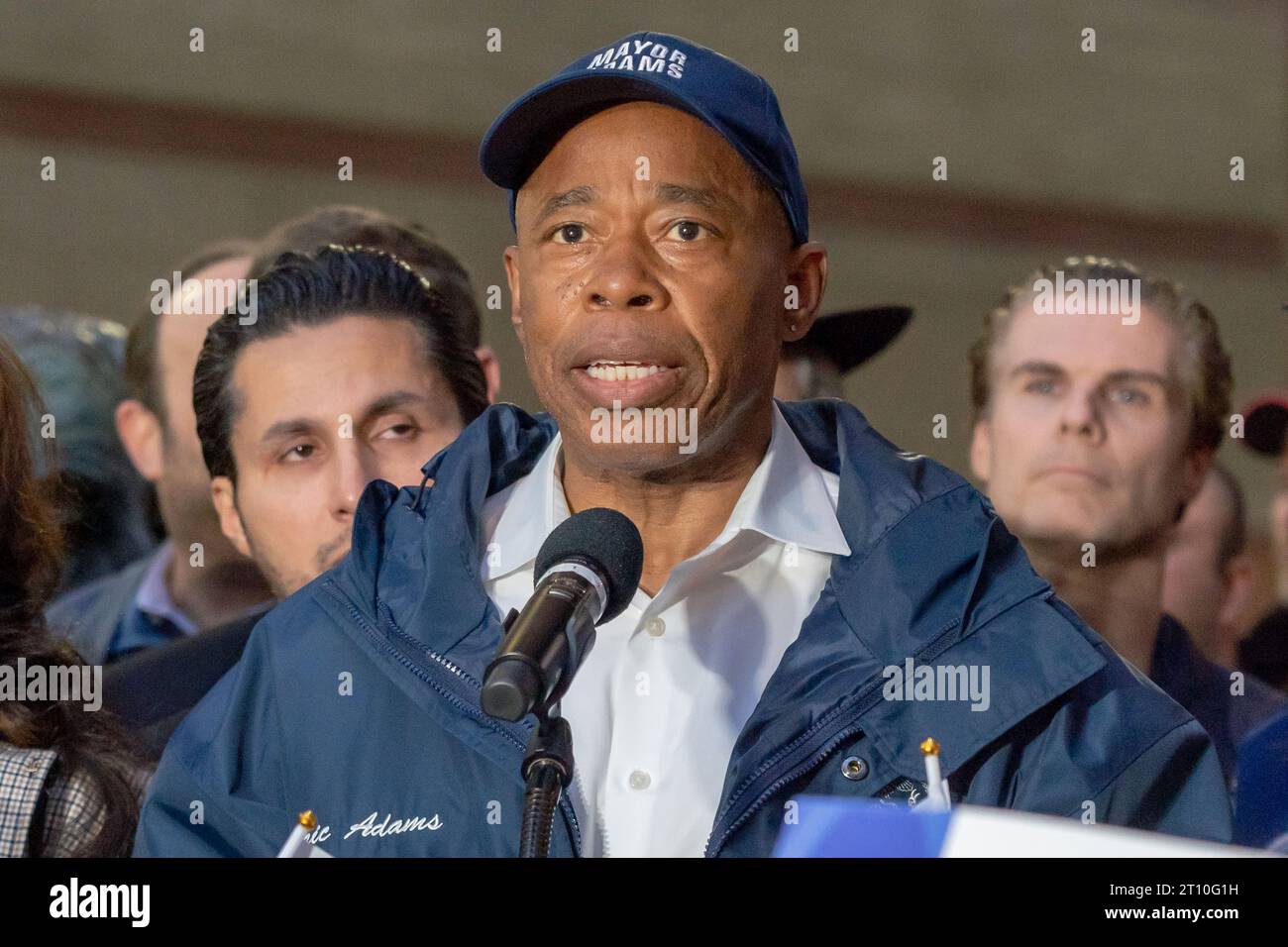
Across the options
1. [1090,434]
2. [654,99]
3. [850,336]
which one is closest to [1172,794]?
[654,99]

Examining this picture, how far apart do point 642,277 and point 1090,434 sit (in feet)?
5.02

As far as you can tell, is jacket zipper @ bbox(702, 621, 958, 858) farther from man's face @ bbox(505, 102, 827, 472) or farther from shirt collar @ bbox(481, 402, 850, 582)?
man's face @ bbox(505, 102, 827, 472)

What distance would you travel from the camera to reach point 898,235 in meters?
7.16

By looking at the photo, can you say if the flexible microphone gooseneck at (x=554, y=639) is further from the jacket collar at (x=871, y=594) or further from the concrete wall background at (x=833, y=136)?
the concrete wall background at (x=833, y=136)

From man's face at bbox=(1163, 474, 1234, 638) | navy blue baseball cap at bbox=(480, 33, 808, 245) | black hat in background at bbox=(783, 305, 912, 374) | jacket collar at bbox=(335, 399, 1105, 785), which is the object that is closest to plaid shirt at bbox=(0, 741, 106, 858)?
jacket collar at bbox=(335, 399, 1105, 785)

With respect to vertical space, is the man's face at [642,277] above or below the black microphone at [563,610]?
A: above

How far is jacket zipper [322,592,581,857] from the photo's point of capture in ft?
6.79

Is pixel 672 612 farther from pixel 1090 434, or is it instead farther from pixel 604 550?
pixel 1090 434

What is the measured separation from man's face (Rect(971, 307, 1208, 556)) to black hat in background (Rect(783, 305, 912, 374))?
0.96 ft

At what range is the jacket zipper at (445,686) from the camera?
81.5 inches

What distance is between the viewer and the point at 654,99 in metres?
2.30

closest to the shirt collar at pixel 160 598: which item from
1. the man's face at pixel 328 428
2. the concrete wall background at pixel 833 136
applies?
the man's face at pixel 328 428

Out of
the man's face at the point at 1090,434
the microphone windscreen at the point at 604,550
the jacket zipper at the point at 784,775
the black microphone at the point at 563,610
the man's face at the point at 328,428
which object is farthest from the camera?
the man's face at the point at 1090,434
